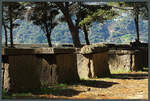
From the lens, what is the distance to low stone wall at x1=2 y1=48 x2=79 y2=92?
564 cm

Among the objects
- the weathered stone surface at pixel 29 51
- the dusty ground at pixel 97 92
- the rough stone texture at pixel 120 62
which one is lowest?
the dusty ground at pixel 97 92

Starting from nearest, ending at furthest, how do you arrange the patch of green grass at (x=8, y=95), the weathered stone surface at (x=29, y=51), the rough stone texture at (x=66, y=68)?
1. the patch of green grass at (x=8, y=95)
2. the weathered stone surface at (x=29, y=51)
3. the rough stone texture at (x=66, y=68)

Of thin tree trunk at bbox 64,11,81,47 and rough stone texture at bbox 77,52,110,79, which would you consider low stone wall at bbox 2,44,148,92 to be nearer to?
rough stone texture at bbox 77,52,110,79

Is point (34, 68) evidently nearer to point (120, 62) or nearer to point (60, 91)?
point (60, 91)

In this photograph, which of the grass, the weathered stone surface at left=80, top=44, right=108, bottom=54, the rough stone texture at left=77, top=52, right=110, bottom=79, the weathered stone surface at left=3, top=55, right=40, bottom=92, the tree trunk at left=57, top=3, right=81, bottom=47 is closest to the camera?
the grass

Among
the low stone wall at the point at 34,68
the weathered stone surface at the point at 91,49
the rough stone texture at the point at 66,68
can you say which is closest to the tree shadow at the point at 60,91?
the low stone wall at the point at 34,68

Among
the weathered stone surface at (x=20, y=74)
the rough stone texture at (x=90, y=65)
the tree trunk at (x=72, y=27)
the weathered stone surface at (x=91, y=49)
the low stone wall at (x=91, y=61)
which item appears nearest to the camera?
the weathered stone surface at (x=20, y=74)

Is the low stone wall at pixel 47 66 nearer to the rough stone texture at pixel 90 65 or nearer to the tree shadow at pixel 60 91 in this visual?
the rough stone texture at pixel 90 65

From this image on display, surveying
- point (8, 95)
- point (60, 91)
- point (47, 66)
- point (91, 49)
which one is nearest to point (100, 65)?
point (91, 49)

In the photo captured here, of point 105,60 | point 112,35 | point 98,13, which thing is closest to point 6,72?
point 105,60

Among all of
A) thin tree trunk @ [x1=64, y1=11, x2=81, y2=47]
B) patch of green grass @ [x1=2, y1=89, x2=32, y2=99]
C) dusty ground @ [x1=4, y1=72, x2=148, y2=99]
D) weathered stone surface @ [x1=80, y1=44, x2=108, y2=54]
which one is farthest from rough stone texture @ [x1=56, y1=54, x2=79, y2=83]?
thin tree trunk @ [x1=64, y1=11, x2=81, y2=47]

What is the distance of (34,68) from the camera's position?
608 centimetres

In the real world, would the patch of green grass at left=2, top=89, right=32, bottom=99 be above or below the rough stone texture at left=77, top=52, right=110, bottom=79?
below

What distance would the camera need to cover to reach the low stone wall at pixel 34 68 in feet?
18.5
